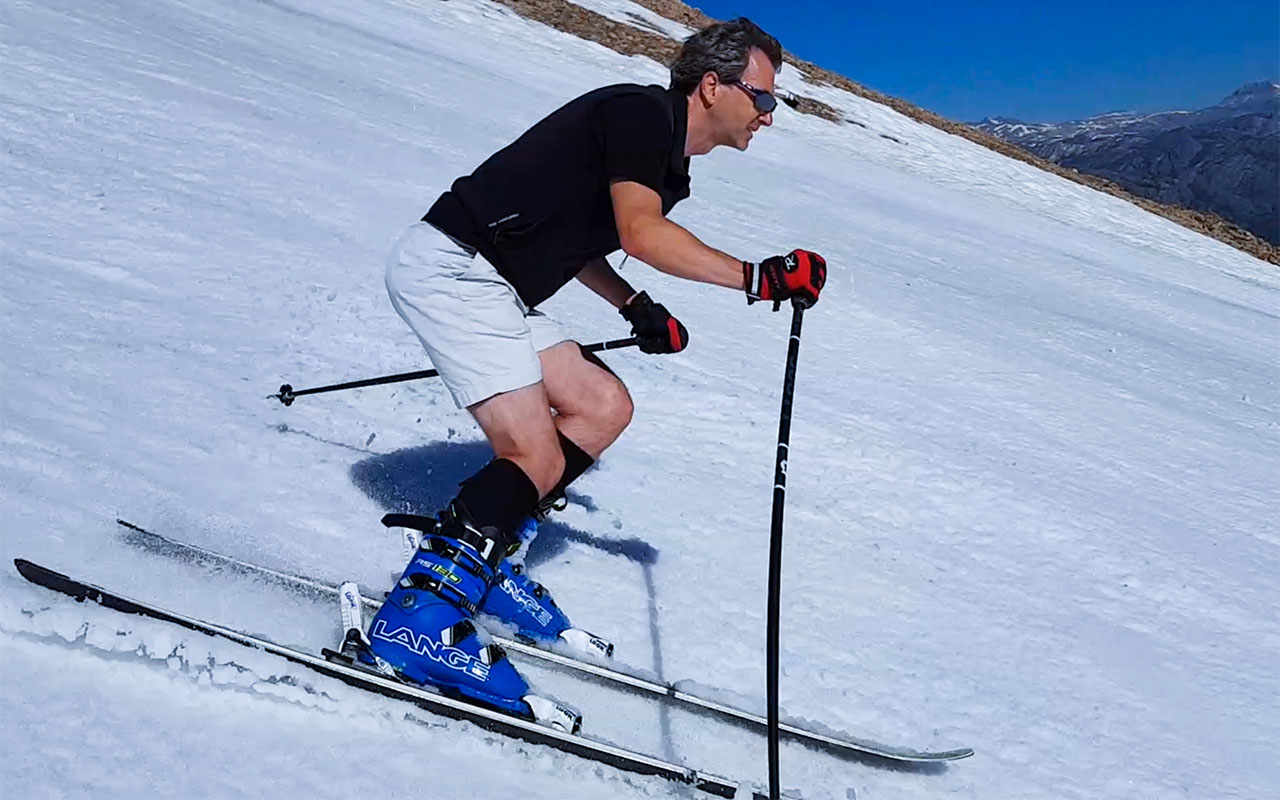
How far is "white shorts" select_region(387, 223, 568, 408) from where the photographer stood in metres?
2.92

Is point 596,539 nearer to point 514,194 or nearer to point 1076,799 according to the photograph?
point 514,194

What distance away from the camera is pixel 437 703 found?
2.66 meters

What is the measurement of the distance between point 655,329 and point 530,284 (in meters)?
0.65

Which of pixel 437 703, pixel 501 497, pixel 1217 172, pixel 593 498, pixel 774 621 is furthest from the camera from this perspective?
pixel 1217 172

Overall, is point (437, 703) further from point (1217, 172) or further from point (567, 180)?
point (1217, 172)

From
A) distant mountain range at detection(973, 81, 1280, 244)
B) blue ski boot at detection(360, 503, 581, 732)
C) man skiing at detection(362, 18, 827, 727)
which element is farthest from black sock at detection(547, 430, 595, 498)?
distant mountain range at detection(973, 81, 1280, 244)

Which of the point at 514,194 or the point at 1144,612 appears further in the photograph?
the point at 1144,612

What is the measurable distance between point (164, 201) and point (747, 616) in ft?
14.5

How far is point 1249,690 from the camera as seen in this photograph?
3.95m

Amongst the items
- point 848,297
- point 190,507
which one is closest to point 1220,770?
point 190,507

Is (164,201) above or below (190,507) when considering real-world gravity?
above

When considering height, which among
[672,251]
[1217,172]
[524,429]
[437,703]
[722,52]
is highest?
[1217,172]

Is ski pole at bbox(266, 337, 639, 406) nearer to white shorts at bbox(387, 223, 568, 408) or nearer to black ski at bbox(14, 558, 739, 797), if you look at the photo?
white shorts at bbox(387, 223, 568, 408)

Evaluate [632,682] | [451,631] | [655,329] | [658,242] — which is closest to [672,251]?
[658,242]
